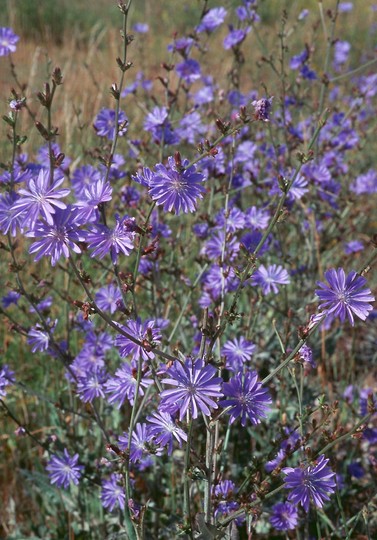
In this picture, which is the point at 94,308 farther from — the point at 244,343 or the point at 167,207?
the point at 244,343

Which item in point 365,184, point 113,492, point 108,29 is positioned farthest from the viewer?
point 108,29

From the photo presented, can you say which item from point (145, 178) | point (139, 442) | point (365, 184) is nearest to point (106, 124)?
point (145, 178)

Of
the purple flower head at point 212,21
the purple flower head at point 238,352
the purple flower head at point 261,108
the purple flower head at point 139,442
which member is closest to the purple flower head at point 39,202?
the purple flower head at point 261,108

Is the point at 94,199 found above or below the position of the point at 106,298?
below

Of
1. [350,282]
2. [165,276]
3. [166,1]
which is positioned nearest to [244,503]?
[350,282]

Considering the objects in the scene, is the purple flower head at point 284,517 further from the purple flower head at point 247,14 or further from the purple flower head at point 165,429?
the purple flower head at point 247,14

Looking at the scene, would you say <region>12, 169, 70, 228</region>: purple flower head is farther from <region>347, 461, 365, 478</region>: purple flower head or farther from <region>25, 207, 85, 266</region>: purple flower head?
<region>347, 461, 365, 478</region>: purple flower head

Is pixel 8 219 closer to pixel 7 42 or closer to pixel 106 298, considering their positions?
pixel 106 298
